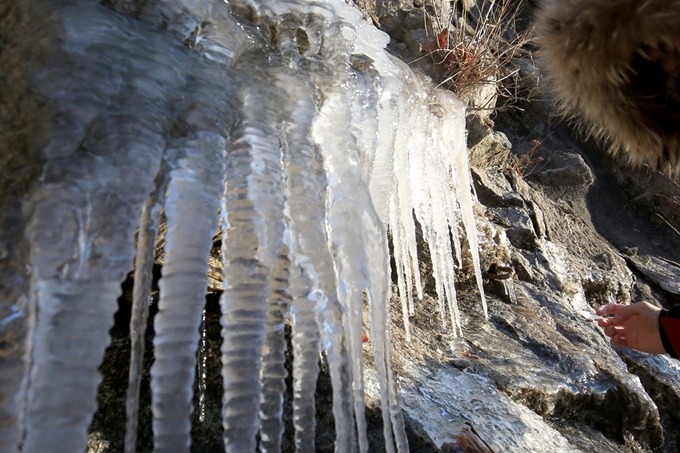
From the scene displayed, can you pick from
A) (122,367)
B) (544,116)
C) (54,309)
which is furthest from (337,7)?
(544,116)

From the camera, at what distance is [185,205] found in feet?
2.94

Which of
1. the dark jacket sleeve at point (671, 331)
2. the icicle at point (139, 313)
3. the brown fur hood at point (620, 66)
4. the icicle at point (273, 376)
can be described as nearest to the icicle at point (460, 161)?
the brown fur hood at point (620, 66)

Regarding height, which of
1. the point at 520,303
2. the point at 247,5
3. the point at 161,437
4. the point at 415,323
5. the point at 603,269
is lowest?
the point at 161,437

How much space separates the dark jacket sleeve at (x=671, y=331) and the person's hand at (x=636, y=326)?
0.08 feet

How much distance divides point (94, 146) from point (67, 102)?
0.09 meters

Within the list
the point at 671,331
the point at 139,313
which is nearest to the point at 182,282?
the point at 139,313

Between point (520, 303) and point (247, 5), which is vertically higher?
point (247, 5)

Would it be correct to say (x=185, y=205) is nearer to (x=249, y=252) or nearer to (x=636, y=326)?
(x=249, y=252)

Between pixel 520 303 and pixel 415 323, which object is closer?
pixel 415 323

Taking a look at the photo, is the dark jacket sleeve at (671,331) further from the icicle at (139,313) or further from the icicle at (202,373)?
the icicle at (139,313)

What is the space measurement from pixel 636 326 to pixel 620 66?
93 centimetres

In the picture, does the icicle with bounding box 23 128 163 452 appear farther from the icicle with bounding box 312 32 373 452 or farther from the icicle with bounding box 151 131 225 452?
the icicle with bounding box 312 32 373 452

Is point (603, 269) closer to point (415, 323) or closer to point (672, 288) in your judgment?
point (672, 288)

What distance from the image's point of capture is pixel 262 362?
1044 mm
